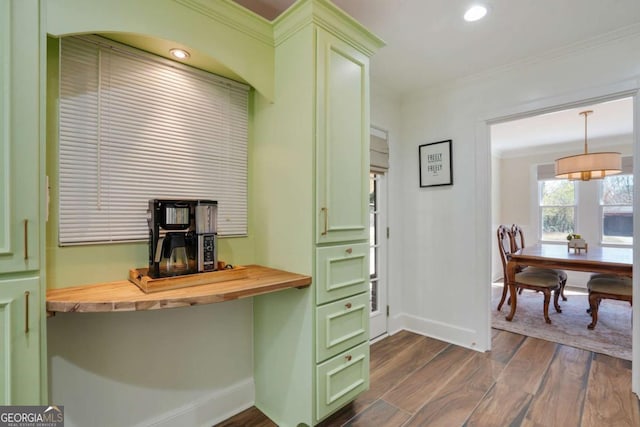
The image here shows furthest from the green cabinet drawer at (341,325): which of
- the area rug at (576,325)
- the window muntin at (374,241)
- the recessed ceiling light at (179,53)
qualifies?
the area rug at (576,325)

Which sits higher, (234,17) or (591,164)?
(234,17)

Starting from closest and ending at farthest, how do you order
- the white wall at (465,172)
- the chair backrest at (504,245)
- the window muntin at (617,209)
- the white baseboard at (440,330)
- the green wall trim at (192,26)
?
the green wall trim at (192,26)
the white wall at (465,172)
the white baseboard at (440,330)
the chair backrest at (504,245)
the window muntin at (617,209)

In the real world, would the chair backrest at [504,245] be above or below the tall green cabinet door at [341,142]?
below

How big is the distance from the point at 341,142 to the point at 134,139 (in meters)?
1.07

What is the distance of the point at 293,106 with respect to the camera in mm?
1647

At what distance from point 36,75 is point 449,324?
10.8ft

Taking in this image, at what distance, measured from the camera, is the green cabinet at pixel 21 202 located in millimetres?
981

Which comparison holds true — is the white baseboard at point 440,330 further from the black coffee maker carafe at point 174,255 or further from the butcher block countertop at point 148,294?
the black coffee maker carafe at point 174,255

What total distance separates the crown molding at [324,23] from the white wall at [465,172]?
1378 mm

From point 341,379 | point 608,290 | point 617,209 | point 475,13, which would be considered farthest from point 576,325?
point 475,13

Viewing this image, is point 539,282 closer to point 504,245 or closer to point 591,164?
point 504,245

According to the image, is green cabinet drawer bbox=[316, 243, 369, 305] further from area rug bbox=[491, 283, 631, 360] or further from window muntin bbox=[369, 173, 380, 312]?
area rug bbox=[491, 283, 631, 360]

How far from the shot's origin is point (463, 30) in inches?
80.4

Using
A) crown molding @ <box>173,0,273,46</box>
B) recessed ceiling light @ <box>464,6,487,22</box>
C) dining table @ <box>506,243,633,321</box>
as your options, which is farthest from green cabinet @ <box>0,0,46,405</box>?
dining table @ <box>506,243,633,321</box>
